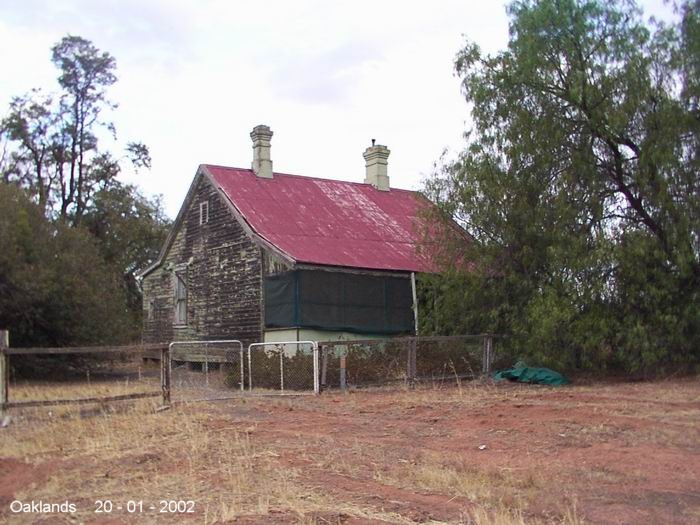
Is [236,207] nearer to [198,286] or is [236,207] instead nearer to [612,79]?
[198,286]

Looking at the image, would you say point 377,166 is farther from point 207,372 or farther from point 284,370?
point 284,370

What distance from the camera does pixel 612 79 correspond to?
57.8 feet

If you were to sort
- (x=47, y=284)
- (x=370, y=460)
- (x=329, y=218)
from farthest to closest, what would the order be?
(x=329, y=218) < (x=47, y=284) < (x=370, y=460)

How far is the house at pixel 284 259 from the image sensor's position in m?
21.2

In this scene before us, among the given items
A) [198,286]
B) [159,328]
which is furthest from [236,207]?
[159,328]

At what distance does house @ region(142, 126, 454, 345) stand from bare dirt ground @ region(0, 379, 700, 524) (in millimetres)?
7072

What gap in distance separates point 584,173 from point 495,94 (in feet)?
9.78

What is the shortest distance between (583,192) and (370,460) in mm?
11299

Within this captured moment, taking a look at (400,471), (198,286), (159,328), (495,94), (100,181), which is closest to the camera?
(400,471)

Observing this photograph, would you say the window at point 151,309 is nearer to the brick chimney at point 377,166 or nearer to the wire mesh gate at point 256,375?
the wire mesh gate at point 256,375

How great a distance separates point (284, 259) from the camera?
21016 millimetres

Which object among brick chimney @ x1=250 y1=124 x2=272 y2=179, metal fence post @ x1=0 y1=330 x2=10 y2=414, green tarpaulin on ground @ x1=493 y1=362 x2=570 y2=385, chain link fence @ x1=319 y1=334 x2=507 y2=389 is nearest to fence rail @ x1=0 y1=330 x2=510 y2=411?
chain link fence @ x1=319 y1=334 x2=507 y2=389

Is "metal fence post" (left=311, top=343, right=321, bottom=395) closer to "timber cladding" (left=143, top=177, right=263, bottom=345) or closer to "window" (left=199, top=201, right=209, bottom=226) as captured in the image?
"timber cladding" (left=143, top=177, right=263, bottom=345)

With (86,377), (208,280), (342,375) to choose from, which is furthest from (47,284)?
(342,375)
